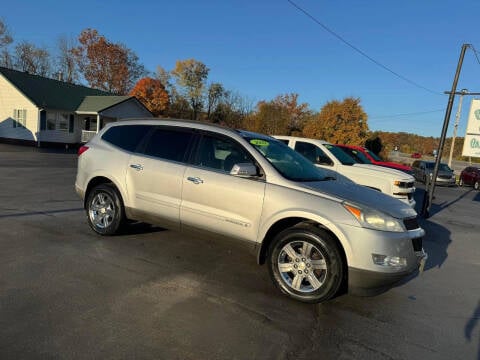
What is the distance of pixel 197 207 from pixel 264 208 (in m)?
0.96

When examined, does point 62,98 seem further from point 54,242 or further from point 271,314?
point 271,314

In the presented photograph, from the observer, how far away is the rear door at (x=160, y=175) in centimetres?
493

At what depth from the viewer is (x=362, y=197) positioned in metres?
4.16

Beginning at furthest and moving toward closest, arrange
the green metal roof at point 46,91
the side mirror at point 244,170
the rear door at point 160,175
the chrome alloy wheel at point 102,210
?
the green metal roof at point 46,91 < the chrome alloy wheel at point 102,210 < the rear door at point 160,175 < the side mirror at point 244,170

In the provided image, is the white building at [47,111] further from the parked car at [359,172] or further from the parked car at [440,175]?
the parked car at [440,175]

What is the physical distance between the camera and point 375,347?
328cm

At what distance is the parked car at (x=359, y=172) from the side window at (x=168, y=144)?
18.9 feet

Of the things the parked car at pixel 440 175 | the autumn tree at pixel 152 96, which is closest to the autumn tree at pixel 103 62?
the autumn tree at pixel 152 96

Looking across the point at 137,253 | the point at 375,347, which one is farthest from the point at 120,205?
the point at 375,347

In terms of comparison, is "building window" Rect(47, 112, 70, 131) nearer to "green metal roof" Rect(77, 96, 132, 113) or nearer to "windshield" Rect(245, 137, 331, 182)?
"green metal roof" Rect(77, 96, 132, 113)

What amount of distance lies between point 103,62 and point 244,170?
59.4 metres

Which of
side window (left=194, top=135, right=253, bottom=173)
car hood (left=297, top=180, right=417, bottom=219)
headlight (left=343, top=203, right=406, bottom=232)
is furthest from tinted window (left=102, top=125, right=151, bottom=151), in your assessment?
headlight (left=343, top=203, right=406, bottom=232)

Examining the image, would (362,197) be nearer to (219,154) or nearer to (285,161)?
(285,161)

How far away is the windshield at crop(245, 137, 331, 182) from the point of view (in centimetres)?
457
